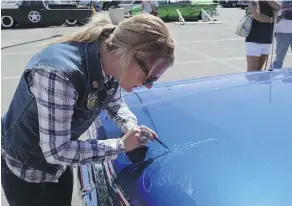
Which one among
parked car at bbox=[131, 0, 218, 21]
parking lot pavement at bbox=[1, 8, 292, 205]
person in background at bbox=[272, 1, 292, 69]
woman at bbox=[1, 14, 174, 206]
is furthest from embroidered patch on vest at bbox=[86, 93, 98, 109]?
parked car at bbox=[131, 0, 218, 21]

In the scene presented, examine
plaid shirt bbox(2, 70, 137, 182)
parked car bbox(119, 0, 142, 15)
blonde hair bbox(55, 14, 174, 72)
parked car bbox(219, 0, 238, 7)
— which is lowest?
parked car bbox(219, 0, 238, 7)

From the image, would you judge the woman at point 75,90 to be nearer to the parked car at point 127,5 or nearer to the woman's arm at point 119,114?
the woman's arm at point 119,114

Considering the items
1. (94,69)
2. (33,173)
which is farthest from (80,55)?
(33,173)

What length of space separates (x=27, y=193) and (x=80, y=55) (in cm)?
62

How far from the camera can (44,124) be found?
120 cm

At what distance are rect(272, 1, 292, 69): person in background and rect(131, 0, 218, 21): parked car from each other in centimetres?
1238

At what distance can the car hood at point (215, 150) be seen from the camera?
1.12 meters

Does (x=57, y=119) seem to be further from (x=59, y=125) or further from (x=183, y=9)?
(x=183, y=9)

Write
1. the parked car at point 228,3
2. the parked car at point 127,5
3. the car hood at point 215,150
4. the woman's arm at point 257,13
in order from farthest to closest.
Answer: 1. the parked car at point 228,3
2. the parked car at point 127,5
3. the woman's arm at point 257,13
4. the car hood at point 215,150

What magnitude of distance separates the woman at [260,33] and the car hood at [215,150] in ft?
7.87

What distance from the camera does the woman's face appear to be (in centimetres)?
122

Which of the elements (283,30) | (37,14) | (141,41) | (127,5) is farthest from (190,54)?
(127,5)

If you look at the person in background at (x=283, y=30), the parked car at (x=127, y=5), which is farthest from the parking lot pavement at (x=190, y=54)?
the parked car at (x=127, y=5)

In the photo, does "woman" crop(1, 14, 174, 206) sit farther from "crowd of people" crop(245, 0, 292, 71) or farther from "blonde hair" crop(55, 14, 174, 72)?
"crowd of people" crop(245, 0, 292, 71)
